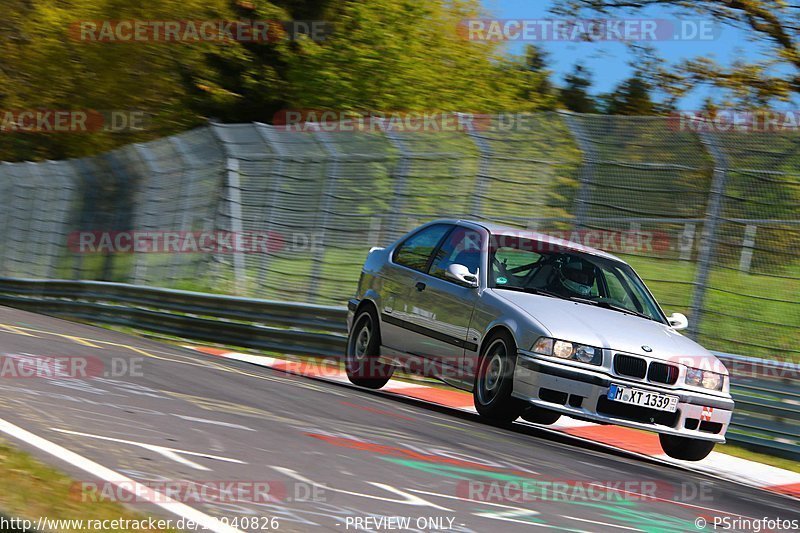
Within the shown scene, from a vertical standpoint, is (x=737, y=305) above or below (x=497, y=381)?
above

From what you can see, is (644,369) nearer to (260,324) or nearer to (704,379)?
(704,379)

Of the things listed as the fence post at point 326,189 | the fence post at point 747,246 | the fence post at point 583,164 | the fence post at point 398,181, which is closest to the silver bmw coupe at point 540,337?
the fence post at point 747,246

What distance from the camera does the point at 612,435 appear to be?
36.6 ft

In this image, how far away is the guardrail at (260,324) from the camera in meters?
10.4

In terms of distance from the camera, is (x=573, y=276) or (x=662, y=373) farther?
(x=573, y=276)

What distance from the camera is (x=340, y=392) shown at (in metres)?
10.8

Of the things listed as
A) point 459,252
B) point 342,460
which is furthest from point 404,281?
point 342,460

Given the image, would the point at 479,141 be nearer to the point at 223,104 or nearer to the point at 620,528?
the point at 620,528

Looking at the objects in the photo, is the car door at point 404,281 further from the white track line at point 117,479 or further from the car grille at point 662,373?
the white track line at point 117,479

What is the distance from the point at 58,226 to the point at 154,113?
8.44 metres

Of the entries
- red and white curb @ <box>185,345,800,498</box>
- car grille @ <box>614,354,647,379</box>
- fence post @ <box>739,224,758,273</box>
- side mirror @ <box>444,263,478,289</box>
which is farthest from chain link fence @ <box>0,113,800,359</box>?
side mirror @ <box>444,263,478,289</box>

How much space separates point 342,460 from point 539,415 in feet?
11.3

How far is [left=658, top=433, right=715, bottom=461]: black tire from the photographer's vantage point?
9.35 metres

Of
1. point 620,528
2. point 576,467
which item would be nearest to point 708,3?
point 576,467
